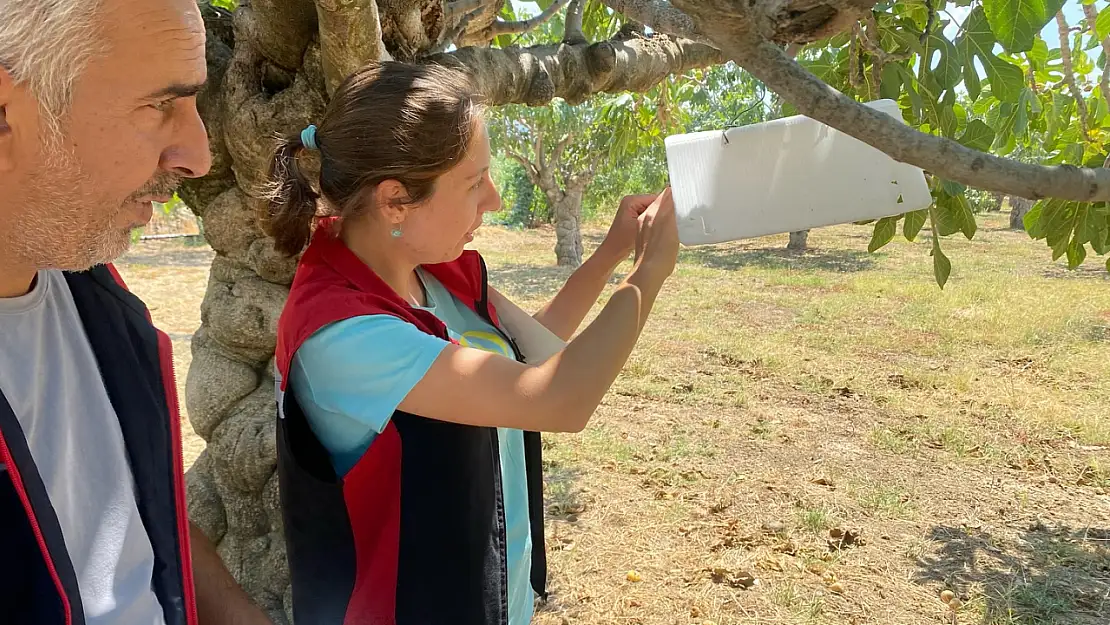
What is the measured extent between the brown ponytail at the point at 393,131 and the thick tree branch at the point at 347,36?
0.39 meters

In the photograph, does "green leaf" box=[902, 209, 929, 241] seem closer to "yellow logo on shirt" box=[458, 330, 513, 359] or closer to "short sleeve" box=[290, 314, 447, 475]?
"yellow logo on shirt" box=[458, 330, 513, 359]

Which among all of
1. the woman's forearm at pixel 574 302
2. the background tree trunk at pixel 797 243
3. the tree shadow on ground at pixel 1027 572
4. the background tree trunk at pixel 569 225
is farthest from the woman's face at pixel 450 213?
the background tree trunk at pixel 797 243

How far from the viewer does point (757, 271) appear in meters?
12.3

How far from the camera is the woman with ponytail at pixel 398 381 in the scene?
3.70 feet

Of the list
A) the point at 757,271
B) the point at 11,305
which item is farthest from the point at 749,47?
the point at 757,271

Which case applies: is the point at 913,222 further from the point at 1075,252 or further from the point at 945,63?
the point at 1075,252

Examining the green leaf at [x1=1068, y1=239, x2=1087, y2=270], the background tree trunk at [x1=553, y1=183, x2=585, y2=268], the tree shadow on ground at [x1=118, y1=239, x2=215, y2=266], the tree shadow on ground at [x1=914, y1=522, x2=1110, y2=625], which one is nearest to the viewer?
the green leaf at [x1=1068, y1=239, x2=1087, y2=270]

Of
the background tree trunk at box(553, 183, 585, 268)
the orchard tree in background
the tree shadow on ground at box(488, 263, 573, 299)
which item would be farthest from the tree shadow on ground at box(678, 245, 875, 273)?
the orchard tree in background

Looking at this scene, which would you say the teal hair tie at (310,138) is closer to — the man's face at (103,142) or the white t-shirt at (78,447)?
the man's face at (103,142)

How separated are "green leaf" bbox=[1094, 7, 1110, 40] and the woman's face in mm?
1842

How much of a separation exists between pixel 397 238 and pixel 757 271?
454 inches

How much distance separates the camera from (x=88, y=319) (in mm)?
1100

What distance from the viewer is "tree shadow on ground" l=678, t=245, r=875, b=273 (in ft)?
42.2

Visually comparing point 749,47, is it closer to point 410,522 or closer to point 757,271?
point 410,522
